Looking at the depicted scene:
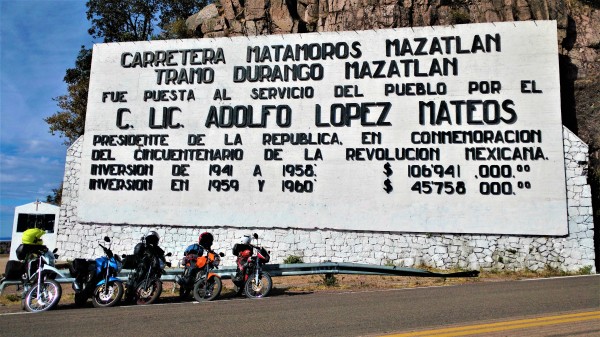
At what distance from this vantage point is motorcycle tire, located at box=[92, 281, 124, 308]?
10001mm

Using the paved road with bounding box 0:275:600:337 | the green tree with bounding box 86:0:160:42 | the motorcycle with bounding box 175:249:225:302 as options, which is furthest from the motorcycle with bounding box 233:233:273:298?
the green tree with bounding box 86:0:160:42

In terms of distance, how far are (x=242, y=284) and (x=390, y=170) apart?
308 inches

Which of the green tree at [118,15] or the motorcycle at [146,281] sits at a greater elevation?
the green tree at [118,15]

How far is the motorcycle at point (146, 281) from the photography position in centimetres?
1045

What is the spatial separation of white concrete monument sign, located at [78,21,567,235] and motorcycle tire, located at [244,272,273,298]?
6.47m

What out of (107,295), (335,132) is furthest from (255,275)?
(335,132)

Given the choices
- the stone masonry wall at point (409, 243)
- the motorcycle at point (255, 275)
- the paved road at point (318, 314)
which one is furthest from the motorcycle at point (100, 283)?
the stone masonry wall at point (409, 243)

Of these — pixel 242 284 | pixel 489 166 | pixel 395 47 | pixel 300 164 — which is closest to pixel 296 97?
pixel 300 164

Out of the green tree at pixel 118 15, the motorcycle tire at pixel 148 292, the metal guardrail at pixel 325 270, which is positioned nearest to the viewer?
the motorcycle tire at pixel 148 292

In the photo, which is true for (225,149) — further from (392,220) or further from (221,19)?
(221,19)

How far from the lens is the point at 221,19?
80.6ft

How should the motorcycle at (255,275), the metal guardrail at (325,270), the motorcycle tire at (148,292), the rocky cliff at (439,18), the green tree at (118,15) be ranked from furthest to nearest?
the green tree at (118,15) < the rocky cliff at (439,18) < the metal guardrail at (325,270) < the motorcycle at (255,275) < the motorcycle tire at (148,292)

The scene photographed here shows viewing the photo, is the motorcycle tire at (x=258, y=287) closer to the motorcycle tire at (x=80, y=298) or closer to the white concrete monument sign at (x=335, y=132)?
the motorcycle tire at (x=80, y=298)

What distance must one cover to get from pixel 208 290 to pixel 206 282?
0.19m
